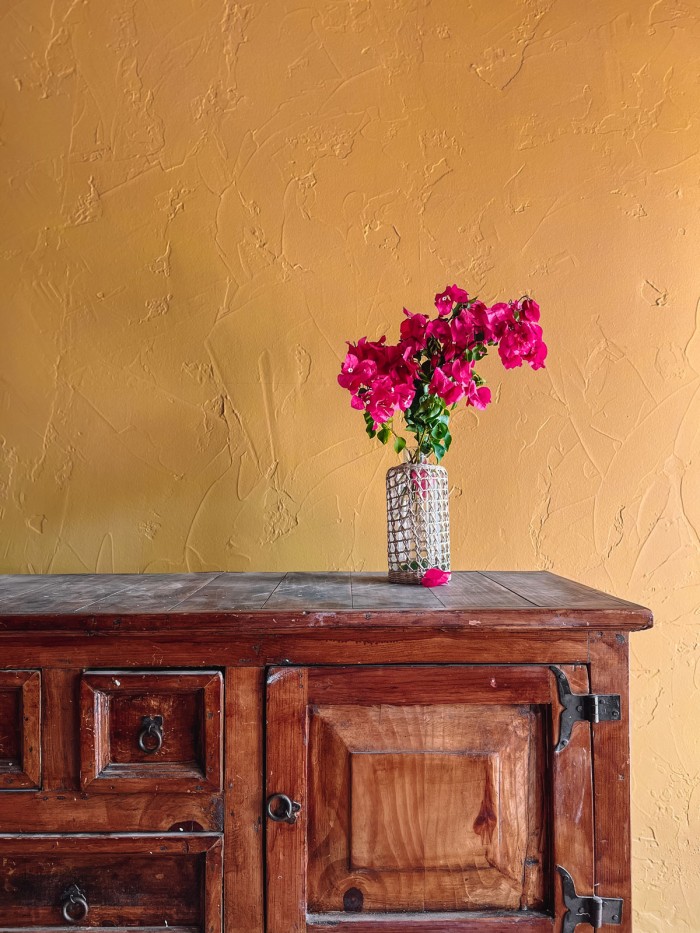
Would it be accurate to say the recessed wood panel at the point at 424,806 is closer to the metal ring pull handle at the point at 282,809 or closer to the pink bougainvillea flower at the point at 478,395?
the metal ring pull handle at the point at 282,809

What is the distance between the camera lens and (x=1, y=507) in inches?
50.7

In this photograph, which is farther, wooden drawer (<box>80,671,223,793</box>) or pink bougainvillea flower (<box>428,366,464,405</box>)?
pink bougainvillea flower (<box>428,366,464,405</box>)

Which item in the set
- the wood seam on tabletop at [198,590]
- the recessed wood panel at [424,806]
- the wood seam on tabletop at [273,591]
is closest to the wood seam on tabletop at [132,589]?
the wood seam on tabletop at [198,590]

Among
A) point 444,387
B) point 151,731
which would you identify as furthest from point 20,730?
point 444,387

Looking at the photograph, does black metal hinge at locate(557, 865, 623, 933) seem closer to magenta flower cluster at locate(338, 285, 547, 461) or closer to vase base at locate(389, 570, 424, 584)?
vase base at locate(389, 570, 424, 584)

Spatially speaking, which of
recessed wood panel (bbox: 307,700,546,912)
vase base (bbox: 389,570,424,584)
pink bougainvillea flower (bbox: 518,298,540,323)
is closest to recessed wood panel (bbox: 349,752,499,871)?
recessed wood panel (bbox: 307,700,546,912)

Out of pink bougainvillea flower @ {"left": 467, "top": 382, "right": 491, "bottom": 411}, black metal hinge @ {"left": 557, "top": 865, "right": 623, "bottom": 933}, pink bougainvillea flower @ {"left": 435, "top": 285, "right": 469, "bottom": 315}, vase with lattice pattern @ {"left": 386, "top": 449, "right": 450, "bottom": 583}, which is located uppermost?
pink bougainvillea flower @ {"left": 435, "top": 285, "right": 469, "bottom": 315}

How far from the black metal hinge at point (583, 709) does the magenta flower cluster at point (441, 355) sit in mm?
422

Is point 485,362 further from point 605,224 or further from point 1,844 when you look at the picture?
point 1,844

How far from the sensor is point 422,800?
2.61ft

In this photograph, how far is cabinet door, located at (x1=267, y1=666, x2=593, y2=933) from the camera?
79cm

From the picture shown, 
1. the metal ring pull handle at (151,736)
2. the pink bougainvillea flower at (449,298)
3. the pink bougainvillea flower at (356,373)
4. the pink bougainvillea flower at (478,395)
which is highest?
the pink bougainvillea flower at (449,298)

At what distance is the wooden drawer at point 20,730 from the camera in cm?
79

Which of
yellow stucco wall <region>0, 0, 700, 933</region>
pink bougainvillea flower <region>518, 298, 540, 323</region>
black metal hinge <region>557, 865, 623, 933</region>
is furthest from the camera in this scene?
yellow stucco wall <region>0, 0, 700, 933</region>
